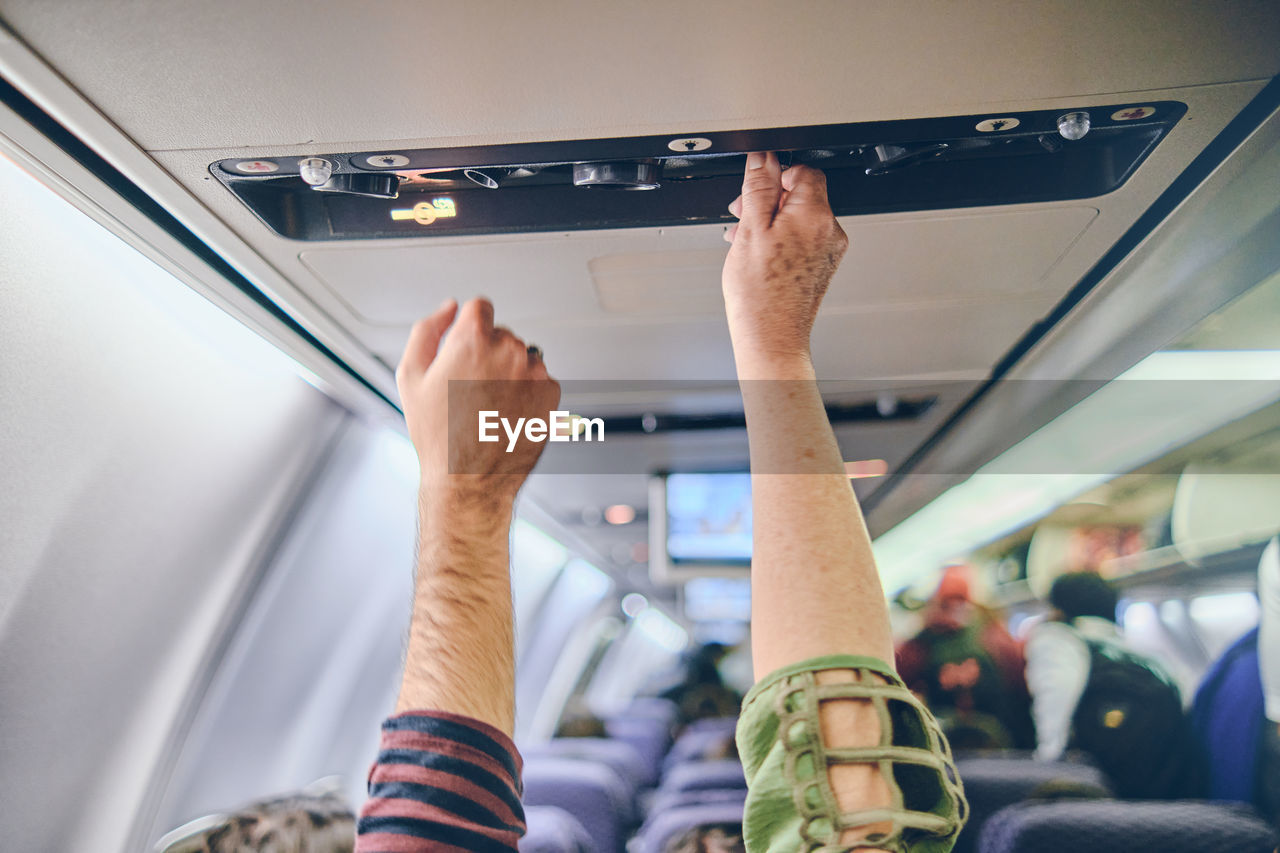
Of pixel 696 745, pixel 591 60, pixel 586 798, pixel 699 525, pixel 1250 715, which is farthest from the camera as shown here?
pixel 696 745

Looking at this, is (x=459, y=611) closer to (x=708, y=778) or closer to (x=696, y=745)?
(x=708, y=778)

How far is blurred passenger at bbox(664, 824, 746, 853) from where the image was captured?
2.34 metres

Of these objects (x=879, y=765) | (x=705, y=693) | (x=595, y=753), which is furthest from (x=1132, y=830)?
(x=705, y=693)

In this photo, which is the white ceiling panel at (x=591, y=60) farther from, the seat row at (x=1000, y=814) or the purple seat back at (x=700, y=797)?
the purple seat back at (x=700, y=797)

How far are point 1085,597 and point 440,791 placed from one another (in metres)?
4.26

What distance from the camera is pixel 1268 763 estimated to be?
2.99m

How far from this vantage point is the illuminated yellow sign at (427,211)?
4.84 ft

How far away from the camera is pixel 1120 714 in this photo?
11.1ft

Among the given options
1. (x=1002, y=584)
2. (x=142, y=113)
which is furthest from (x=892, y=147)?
(x=1002, y=584)

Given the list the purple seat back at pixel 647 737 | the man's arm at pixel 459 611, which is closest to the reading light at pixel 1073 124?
the man's arm at pixel 459 611

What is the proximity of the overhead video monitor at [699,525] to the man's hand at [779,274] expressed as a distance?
2456 millimetres

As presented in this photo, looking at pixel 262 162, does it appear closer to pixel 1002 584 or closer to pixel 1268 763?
pixel 1268 763

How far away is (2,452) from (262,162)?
43.8 inches

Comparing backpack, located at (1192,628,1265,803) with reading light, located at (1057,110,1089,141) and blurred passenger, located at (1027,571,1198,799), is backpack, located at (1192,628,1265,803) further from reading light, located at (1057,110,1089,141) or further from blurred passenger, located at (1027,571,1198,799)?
reading light, located at (1057,110,1089,141)
